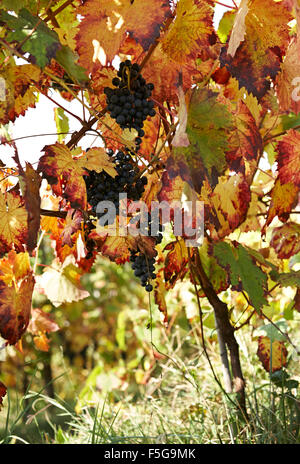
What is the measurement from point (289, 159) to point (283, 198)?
117 millimetres

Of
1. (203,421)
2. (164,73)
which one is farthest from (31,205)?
(203,421)

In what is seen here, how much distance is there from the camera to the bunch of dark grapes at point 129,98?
33.9 inches

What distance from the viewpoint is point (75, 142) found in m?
0.99

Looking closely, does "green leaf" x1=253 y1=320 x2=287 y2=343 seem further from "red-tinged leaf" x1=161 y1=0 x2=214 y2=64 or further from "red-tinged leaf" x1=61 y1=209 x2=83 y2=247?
"red-tinged leaf" x1=161 y1=0 x2=214 y2=64

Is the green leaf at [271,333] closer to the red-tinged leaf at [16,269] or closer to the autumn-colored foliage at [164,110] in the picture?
the autumn-colored foliage at [164,110]

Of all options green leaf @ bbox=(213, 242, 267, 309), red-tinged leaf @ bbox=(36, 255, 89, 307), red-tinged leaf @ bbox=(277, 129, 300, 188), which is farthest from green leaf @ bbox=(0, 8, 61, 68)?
red-tinged leaf @ bbox=(36, 255, 89, 307)

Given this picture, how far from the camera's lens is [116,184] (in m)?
0.96

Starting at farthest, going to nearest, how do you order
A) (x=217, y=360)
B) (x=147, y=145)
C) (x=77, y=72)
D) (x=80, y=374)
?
(x=80, y=374)
(x=217, y=360)
(x=147, y=145)
(x=77, y=72)

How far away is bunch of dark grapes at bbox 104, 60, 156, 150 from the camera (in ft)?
2.83

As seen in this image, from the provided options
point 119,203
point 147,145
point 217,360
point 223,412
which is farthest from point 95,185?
point 217,360

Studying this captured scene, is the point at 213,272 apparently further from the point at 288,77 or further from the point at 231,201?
the point at 288,77

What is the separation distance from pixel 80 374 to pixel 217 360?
1980mm

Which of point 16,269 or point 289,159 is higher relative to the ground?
point 289,159

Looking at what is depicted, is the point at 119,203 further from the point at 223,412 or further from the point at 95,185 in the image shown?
the point at 223,412
